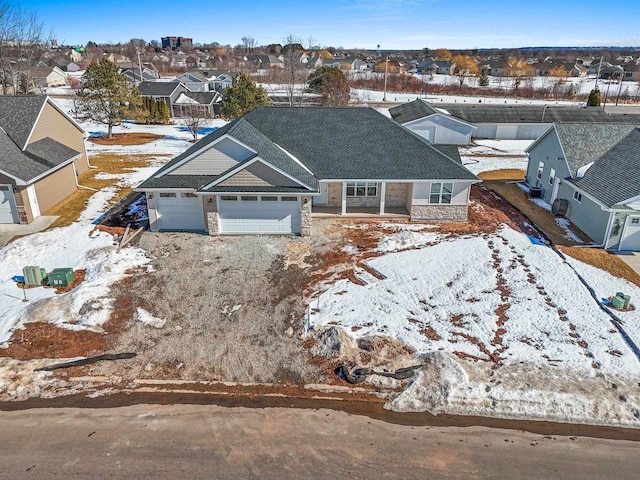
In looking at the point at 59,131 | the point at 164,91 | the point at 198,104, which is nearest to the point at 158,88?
the point at 164,91

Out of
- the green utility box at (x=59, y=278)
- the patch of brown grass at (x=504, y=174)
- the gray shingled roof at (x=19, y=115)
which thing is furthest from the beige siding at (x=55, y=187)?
the patch of brown grass at (x=504, y=174)

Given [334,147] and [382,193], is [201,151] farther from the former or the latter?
[382,193]

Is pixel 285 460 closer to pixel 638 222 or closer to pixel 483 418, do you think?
pixel 483 418

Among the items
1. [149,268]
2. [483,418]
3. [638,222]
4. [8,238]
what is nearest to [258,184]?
[149,268]

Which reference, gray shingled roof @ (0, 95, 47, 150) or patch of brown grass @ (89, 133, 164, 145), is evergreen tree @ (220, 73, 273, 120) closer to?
patch of brown grass @ (89, 133, 164, 145)

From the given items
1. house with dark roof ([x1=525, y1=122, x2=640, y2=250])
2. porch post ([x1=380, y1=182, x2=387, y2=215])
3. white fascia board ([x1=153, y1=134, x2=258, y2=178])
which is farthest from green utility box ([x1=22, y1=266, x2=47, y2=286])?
house with dark roof ([x1=525, y1=122, x2=640, y2=250])
